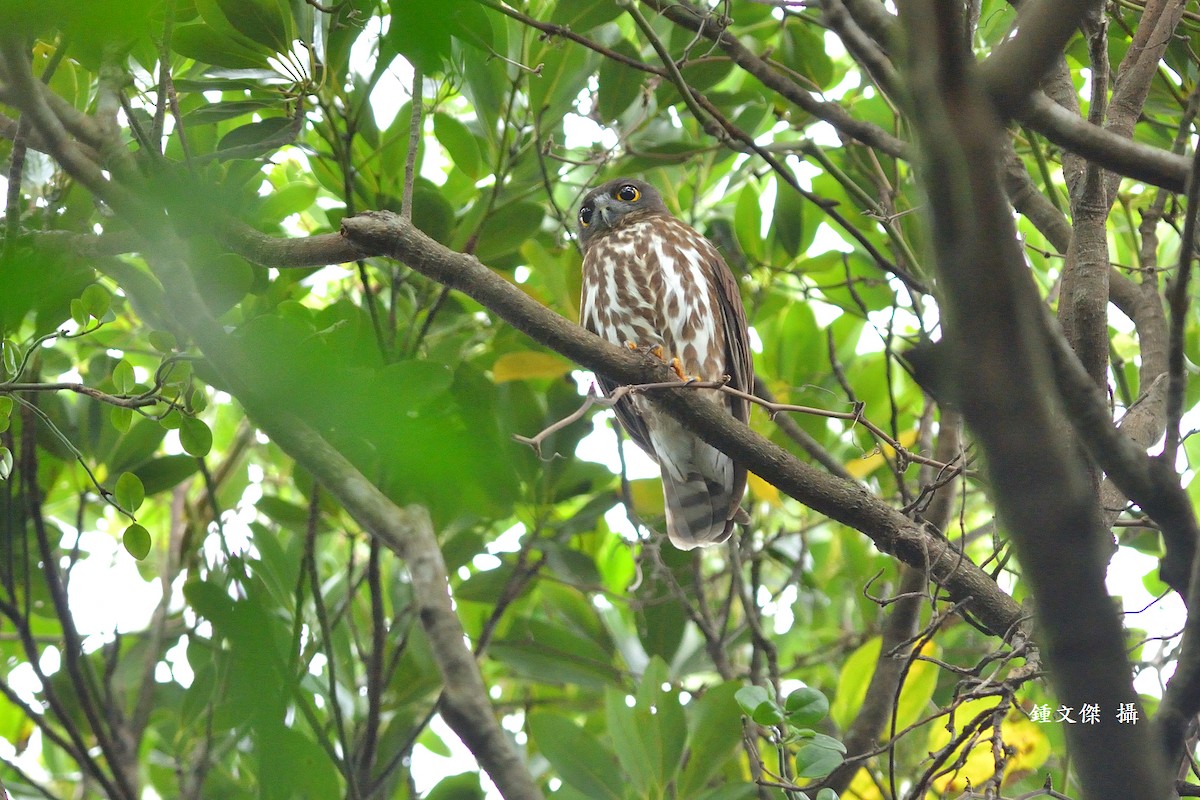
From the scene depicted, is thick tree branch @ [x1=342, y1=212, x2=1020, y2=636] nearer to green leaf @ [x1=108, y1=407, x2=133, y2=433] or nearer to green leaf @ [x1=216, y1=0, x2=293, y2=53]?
green leaf @ [x1=108, y1=407, x2=133, y2=433]

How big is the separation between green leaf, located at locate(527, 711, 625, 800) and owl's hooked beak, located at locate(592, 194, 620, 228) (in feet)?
8.21

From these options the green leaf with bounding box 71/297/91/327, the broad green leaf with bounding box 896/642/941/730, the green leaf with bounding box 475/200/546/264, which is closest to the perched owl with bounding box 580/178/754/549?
the green leaf with bounding box 475/200/546/264

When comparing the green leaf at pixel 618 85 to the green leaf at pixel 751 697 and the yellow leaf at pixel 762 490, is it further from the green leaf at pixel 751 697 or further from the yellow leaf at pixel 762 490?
the green leaf at pixel 751 697

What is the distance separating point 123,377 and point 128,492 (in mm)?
248

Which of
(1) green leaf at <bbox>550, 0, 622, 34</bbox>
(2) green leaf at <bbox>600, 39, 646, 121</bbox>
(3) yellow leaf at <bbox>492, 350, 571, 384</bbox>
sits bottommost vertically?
(3) yellow leaf at <bbox>492, 350, 571, 384</bbox>

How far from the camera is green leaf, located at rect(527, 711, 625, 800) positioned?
3451 millimetres

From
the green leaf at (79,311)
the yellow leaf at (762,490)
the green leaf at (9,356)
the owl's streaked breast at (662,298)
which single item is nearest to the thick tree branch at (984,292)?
the green leaf at (79,311)

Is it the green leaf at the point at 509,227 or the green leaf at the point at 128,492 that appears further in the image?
the green leaf at the point at 509,227

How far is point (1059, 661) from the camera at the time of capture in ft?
3.13

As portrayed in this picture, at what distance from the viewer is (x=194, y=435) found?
96.6 inches

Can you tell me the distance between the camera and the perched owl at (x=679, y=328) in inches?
179

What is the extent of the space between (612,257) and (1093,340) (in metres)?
2.61

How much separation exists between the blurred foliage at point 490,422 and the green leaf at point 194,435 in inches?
1.6

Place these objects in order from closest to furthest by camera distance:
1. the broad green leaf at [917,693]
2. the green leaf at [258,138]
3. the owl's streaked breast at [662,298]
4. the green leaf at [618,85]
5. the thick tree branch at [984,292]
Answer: the thick tree branch at [984,292], the green leaf at [258,138], the broad green leaf at [917,693], the green leaf at [618,85], the owl's streaked breast at [662,298]
